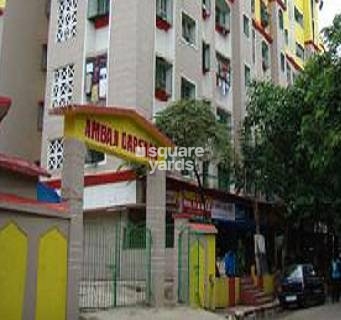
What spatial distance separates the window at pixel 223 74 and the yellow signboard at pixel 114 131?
12.7 meters

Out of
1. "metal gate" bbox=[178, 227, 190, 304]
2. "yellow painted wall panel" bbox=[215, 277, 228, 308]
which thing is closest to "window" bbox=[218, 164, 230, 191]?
"yellow painted wall panel" bbox=[215, 277, 228, 308]

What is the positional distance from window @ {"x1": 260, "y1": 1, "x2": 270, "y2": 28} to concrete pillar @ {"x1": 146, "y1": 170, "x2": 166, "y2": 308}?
22.3 m

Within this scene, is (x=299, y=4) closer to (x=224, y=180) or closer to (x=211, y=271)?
(x=224, y=180)

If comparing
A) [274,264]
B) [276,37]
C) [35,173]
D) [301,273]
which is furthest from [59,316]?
[276,37]

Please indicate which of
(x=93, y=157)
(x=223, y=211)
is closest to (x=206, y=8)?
(x=223, y=211)

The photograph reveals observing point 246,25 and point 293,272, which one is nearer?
point 293,272

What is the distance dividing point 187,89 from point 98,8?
5094mm

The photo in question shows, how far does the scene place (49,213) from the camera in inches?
542

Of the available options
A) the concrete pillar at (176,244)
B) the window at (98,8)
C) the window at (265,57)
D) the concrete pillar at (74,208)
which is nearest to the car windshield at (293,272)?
the concrete pillar at (176,244)

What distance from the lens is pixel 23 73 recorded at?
28062 mm

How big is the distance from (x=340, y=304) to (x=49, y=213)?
15.0 metres

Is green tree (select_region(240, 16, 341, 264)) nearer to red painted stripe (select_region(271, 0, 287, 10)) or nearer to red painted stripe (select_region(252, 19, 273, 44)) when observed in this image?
red painted stripe (select_region(252, 19, 273, 44))

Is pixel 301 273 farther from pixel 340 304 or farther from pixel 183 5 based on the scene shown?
pixel 183 5

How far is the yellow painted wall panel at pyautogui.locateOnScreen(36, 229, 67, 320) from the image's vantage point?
44.0 ft
